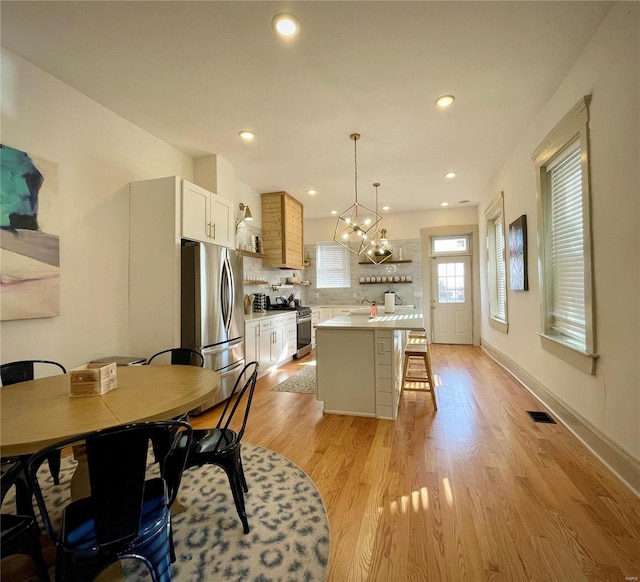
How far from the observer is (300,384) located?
4102 mm

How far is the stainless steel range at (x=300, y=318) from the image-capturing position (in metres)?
5.69

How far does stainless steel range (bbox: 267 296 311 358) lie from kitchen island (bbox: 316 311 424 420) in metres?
2.54

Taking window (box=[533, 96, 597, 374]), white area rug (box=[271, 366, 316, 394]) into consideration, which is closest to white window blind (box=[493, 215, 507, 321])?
window (box=[533, 96, 597, 374])

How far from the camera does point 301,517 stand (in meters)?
1.69

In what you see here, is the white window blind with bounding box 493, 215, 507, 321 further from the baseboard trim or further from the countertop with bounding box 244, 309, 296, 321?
the countertop with bounding box 244, 309, 296, 321

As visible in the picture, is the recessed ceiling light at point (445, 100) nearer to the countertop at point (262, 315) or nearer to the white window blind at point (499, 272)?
the white window blind at point (499, 272)

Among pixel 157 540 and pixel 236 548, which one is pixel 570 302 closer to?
pixel 236 548

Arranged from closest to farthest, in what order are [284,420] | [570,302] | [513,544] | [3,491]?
[3,491] < [513,544] < [570,302] < [284,420]

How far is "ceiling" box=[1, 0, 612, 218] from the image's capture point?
6.45 ft

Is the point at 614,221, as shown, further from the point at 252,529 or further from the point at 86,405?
the point at 86,405

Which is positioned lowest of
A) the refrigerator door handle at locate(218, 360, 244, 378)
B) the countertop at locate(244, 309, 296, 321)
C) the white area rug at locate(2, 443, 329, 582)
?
the white area rug at locate(2, 443, 329, 582)

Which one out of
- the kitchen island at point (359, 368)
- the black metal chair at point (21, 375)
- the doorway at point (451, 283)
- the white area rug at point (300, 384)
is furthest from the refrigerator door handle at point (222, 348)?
the doorway at point (451, 283)

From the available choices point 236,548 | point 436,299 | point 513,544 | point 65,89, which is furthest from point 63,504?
point 436,299

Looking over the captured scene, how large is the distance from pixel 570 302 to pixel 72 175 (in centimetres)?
446
